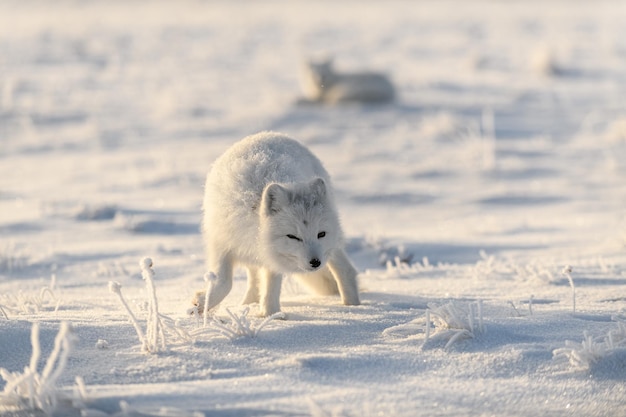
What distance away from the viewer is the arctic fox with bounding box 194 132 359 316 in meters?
4.98

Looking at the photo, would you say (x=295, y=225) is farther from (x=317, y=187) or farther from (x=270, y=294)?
(x=270, y=294)

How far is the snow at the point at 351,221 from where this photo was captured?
13.7 ft

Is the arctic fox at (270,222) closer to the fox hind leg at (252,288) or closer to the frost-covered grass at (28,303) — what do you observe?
the fox hind leg at (252,288)

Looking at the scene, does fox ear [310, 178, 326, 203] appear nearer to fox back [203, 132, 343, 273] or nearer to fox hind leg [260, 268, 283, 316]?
fox back [203, 132, 343, 273]

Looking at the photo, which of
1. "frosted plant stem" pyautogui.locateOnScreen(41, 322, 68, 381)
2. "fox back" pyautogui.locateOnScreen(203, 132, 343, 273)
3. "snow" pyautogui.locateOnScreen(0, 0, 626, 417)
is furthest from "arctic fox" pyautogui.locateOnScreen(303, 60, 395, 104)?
"frosted plant stem" pyautogui.locateOnScreen(41, 322, 68, 381)

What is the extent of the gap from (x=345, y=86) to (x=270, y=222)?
1152 centimetres

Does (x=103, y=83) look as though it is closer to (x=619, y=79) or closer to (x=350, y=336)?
(x=619, y=79)

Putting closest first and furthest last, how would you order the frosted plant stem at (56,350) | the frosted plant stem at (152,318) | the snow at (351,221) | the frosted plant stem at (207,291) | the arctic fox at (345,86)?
the frosted plant stem at (56,350) < the snow at (351,221) < the frosted plant stem at (152,318) < the frosted plant stem at (207,291) < the arctic fox at (345,86)

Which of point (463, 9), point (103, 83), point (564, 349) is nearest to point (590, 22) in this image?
point (463, 9)

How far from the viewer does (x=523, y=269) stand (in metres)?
6.53

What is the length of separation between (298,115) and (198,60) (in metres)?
7.80

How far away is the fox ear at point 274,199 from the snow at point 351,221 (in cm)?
60

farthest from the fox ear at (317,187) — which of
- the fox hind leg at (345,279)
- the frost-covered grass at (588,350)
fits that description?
the frost-covered grass at (588,350)

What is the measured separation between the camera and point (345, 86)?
53.5ft
